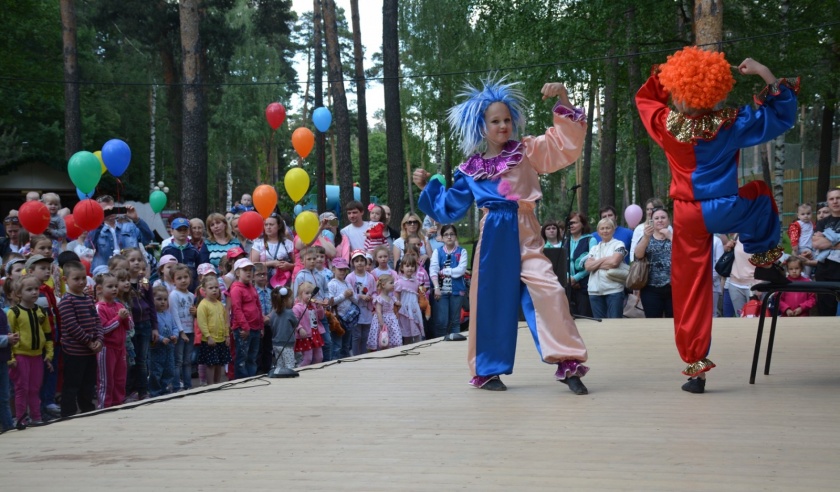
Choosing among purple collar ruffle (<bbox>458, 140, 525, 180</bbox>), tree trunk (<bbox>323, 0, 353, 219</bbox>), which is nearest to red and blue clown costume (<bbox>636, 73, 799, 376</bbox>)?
purple collar ruffle (<bbox>458, 140, 525, 180</bbox>)

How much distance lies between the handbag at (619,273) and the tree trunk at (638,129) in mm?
7044

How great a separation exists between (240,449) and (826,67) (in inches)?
745

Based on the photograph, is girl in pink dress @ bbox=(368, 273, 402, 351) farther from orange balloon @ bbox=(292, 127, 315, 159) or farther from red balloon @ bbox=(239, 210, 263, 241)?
orange balloon @ bbox=(292, 127, 315, 159)

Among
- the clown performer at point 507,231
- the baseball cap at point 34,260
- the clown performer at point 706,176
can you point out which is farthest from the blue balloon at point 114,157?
the clown performer at point 706,176

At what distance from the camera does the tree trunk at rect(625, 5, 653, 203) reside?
1712 cm

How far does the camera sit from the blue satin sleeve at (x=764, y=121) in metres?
4.86

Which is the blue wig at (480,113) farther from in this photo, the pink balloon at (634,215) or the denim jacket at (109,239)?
the pink balloon at (634,215)

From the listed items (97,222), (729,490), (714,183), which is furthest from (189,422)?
(97,222)

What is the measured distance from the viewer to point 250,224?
9859mm

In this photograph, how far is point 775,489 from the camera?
9.71ft

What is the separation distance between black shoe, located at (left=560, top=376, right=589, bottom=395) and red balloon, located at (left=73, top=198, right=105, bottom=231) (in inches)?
228

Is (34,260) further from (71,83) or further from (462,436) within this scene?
(71,83)

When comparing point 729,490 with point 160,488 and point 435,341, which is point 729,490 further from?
point 435,341

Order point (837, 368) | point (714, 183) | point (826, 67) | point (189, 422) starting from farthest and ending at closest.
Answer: point (826, 67), point (837, 368), point (714, 183), point (189, 422)
